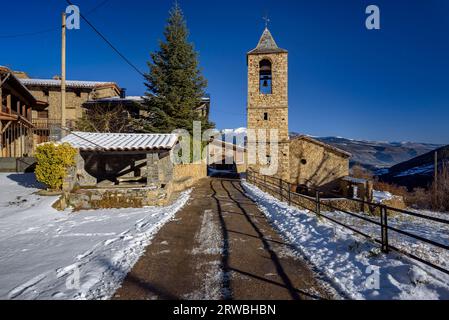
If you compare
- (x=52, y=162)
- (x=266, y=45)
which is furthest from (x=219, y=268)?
(x=266, y=45)

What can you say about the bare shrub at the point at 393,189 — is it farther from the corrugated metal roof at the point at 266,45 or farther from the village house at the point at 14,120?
the village house at the point at 14,120

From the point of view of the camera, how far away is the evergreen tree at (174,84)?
18891 millimetres

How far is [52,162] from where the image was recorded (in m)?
8.97

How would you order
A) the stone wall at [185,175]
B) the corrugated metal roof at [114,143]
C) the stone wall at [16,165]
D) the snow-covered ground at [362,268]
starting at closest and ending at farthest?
the snow-covered ground at [362,268] < the corrugated metal roof at [114,143] < the stone wall at [185,175] < the stone wall at [16,165]

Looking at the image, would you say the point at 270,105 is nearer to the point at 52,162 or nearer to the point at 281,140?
the point at 281,140

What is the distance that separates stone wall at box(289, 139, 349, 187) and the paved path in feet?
52.3

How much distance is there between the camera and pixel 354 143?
7656 centimetres

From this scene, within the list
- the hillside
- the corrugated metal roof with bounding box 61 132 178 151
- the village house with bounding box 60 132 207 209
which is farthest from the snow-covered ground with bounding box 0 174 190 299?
the hillside

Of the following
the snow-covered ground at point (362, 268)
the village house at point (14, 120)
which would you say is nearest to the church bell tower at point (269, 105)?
the snow-covered ground at point (362, 268)

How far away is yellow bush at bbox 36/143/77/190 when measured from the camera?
8914mm

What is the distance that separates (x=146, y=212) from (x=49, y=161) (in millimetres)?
4608

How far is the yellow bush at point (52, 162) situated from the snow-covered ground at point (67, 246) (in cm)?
90

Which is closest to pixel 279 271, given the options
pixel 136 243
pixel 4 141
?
pixel 136 243
